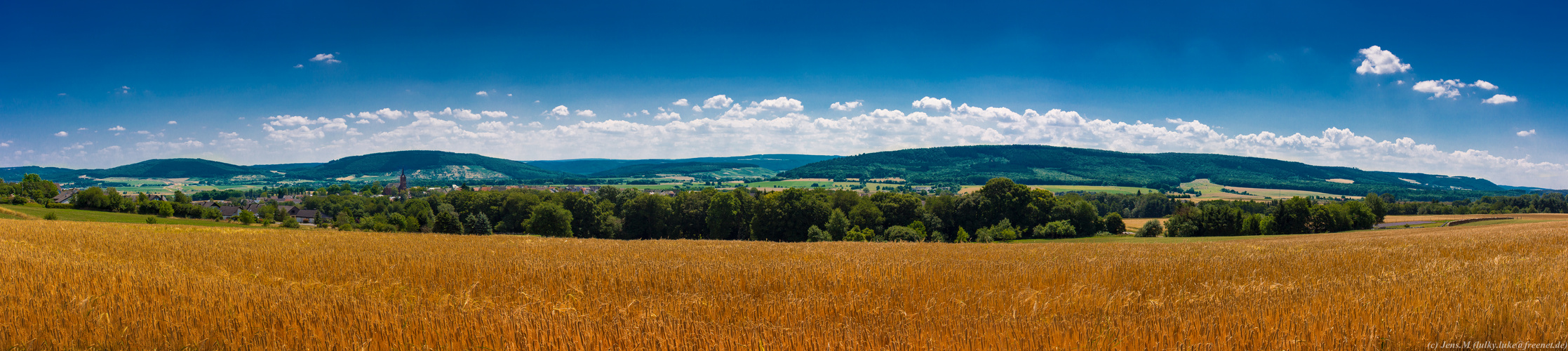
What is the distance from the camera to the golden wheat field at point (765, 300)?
3615 millimetres

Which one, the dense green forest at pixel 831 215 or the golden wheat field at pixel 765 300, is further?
the dense green forest at pixel 831 215

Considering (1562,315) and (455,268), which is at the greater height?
(1562,315)

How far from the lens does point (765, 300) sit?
550 cm

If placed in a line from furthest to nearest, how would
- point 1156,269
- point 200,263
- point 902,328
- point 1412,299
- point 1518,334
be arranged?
point 200,263 → point 1156,269 → point 1412,299 → point 902,328 → point 1518,334

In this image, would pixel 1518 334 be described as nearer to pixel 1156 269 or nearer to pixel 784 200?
pixel 1156 269

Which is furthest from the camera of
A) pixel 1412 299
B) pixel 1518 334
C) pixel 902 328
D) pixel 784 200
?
pixel 784 200

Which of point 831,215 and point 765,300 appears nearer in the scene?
point 765,300

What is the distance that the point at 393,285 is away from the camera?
6.82 metres

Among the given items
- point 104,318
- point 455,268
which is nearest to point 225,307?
point 104,318

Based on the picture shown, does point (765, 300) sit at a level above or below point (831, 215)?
above

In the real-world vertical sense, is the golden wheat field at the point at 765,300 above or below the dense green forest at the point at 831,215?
above

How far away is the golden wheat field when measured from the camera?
362 centimetres

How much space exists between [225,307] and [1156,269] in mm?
9554

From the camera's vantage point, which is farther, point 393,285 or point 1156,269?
point 1156,269
